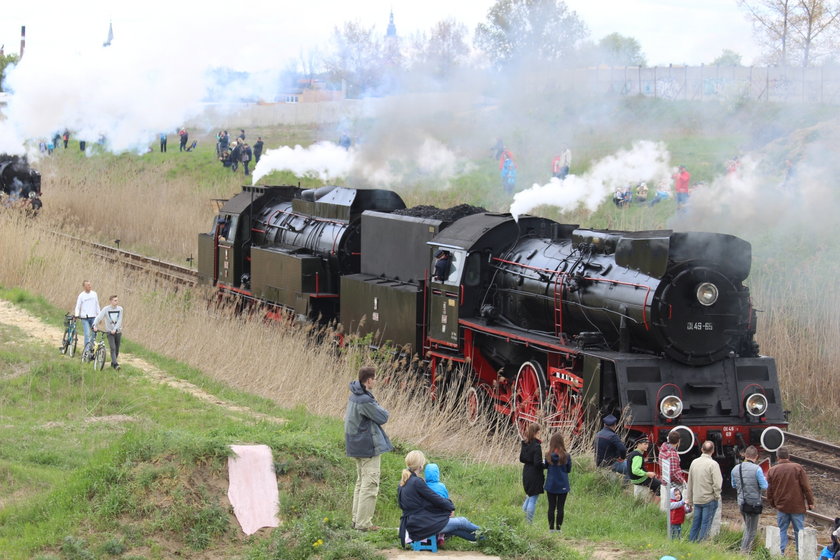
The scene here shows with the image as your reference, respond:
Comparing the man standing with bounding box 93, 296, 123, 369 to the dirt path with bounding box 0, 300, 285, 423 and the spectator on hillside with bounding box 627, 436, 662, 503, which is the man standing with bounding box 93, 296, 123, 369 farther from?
the spectator on hillside with bounding box 627, 436, 662, 503

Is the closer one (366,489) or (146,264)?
(366,489)

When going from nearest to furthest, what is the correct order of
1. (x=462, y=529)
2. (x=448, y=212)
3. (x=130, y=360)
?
(x=462, y=529), (x=448, y=212), (x=130, y=360)

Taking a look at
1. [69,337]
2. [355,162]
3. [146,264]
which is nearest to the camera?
[69,337]

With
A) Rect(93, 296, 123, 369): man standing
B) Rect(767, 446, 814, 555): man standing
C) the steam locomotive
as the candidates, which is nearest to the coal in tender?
the steam locomotive

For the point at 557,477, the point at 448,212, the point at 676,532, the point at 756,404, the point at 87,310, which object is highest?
the point at 448,212

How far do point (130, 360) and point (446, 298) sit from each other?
5.80 metres

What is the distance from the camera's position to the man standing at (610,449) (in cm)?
1116

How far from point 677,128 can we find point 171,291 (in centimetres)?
1611

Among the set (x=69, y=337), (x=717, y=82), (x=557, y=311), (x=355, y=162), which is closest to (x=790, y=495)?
(x=557, y=311)

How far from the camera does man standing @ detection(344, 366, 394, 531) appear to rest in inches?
356

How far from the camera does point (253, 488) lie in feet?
32.7

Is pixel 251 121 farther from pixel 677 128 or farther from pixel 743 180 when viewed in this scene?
pixel 743 180

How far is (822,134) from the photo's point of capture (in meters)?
21.8

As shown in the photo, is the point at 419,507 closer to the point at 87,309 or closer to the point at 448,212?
the point at 448,212
